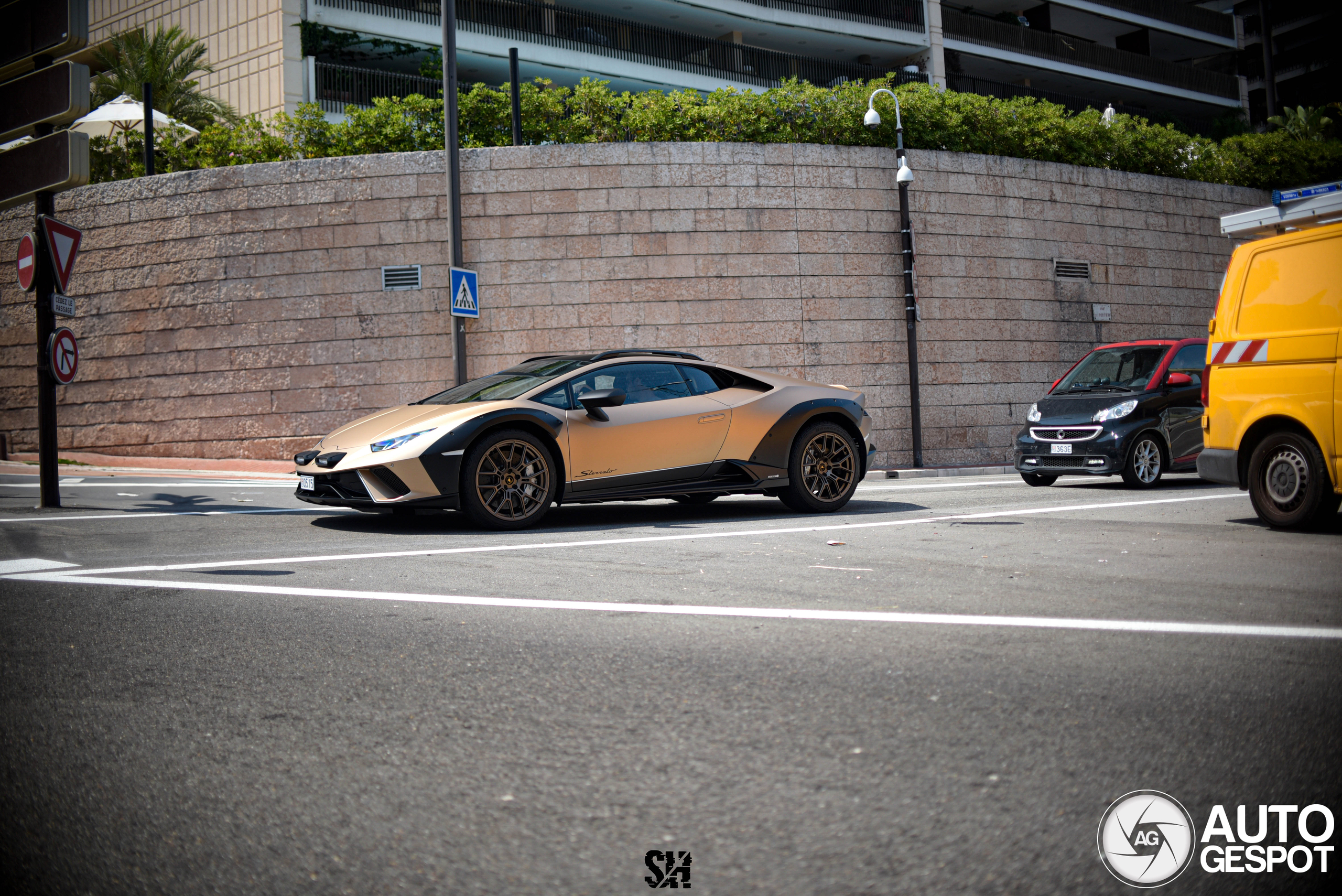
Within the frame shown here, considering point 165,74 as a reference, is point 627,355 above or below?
below

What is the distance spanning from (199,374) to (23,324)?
368 centimetres

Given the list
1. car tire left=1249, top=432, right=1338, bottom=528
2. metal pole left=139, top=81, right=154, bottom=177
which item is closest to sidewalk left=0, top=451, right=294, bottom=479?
metal pole left=139, top=81, right=154, bottom=177

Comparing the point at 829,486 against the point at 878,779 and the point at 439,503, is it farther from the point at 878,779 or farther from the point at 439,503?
the point at 878,779

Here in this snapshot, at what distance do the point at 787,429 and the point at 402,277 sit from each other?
9.35 meters

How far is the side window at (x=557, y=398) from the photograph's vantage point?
313 inches

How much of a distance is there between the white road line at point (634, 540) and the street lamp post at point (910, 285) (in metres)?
7.24

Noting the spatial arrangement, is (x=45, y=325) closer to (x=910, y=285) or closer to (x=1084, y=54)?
(x=910, y=285)

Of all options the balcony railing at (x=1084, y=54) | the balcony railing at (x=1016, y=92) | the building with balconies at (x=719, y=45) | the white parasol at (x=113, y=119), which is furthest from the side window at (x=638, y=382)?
the balcony railing at (x=1084, y=54)

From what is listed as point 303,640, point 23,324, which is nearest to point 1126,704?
point 303,640

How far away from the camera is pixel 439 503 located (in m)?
7.50

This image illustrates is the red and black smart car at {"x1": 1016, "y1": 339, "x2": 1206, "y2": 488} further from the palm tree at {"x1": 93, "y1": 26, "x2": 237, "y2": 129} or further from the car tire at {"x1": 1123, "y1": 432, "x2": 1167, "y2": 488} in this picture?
the palm tree at {"x1": 93, "y1": 26, "x2": 237, "y2": 129}

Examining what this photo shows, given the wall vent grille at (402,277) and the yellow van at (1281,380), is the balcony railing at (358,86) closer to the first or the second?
the wall vent grille at (402,277)

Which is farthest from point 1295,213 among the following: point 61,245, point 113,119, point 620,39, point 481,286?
point 620,39

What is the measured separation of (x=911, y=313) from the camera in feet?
54.8
